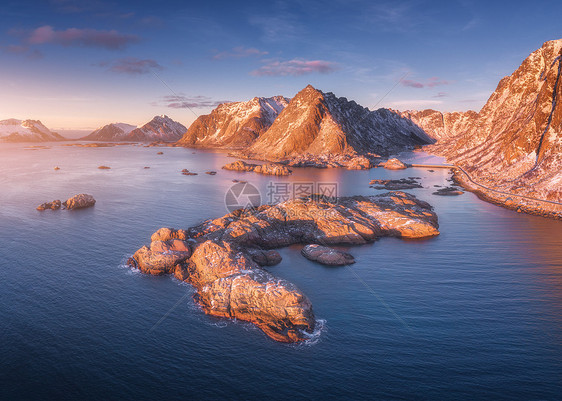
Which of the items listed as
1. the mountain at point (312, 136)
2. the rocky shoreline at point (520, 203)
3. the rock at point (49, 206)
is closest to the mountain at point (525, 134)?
the rocky shoreline at point (520, 203)

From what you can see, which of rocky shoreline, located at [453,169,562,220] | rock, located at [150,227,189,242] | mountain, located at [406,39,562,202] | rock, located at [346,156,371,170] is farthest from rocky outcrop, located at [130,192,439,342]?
rock, located at [346,156,371,170]

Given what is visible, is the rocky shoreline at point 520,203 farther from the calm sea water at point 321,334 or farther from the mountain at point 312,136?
the mountain at point 312,136

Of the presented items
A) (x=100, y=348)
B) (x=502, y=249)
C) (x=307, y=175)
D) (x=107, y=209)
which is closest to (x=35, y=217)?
(x=107, y=209)

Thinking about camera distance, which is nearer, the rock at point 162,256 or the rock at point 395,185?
the rock at point 162,256

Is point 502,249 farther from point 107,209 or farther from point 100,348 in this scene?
point 107,209

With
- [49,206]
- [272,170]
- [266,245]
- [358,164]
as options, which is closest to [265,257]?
[266,245]

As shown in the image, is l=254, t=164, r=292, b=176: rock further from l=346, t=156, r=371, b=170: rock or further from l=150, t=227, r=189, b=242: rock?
l=150, t=227, r=189, b=242: rock

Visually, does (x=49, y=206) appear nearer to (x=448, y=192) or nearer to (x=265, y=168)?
(x=265, y=168)
